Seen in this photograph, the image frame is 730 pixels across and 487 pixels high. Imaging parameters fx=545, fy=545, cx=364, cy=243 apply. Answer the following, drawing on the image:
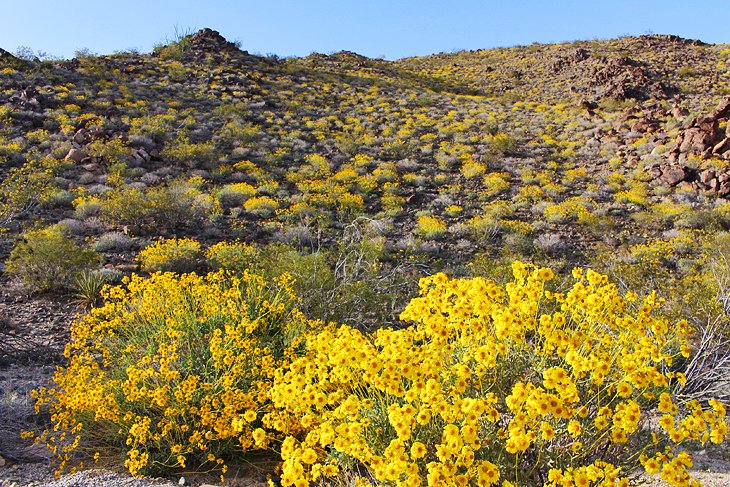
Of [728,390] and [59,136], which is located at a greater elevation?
[59,136]

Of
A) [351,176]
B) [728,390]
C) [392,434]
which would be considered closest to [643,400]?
[392,434]

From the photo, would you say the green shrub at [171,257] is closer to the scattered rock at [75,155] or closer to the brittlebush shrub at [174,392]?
the brittlebush shrub at [174,392]

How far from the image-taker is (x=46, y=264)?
8.11m

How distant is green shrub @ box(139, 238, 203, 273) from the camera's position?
8.85 m

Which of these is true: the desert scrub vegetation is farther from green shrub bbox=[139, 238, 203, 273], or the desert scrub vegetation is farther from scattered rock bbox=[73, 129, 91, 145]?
scattered rock bbox=[73, 129, 91, 145]

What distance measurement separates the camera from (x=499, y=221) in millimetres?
12664

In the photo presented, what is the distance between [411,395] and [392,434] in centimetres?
51

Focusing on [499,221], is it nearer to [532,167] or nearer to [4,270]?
[532,167]

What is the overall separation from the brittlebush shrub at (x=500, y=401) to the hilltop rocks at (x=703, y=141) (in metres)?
15.0

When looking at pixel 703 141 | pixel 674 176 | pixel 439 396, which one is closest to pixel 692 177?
pixel 674 176

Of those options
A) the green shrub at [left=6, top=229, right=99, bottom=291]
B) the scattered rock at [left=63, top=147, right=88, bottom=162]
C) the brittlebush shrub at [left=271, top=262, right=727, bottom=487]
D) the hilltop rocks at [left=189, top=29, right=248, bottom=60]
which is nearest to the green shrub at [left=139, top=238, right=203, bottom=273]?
the green shrub at [left=6, top=229, right=99, bottom=291]

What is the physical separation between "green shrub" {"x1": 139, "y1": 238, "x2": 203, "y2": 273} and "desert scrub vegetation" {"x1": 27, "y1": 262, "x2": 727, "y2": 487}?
12.1ft

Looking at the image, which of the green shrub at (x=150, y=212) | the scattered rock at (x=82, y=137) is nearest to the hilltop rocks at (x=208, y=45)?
the scattered rock at (x=82, y=137)

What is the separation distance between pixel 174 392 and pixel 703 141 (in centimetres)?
1699
